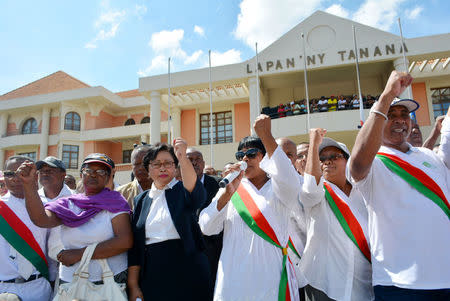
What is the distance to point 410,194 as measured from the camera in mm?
1765

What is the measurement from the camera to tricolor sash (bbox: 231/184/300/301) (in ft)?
6.44

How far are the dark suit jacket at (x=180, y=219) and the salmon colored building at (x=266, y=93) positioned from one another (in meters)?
9.91

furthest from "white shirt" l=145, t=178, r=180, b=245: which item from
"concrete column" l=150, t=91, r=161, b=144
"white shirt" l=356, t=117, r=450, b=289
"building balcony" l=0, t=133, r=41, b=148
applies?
"building balcony" l=0, t=133, r=41, b=148

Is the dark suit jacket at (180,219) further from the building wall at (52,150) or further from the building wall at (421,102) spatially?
the building wall at (52,150)

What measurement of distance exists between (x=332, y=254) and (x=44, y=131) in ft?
74.1

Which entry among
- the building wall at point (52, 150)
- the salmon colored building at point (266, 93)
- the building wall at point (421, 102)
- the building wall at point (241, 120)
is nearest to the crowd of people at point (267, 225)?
the salmon colored building at point (266, 93)

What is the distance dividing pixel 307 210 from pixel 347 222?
30 centimetres

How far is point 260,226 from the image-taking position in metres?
2.06

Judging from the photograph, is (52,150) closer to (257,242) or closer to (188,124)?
(188,124)

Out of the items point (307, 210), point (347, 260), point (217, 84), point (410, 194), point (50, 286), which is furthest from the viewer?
point (217, 84)

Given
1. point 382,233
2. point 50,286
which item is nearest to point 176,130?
point 50,286

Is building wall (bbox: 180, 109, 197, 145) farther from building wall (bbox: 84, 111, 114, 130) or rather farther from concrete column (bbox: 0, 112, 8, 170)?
concrete column (bbox: 0, 112, 8, 170)

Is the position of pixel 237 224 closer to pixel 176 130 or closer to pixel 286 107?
pixel 286 107

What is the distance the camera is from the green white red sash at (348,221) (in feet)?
6.81
